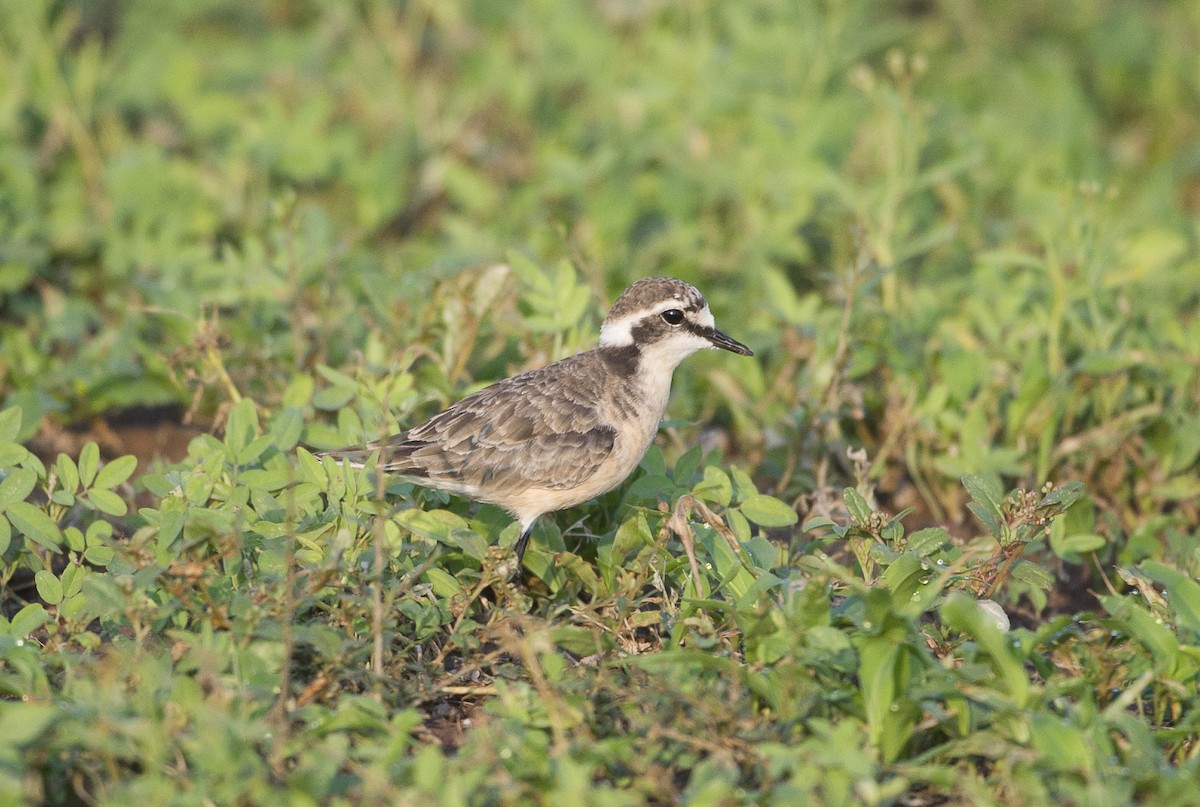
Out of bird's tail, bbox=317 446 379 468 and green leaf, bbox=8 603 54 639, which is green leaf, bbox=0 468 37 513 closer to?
green leaf, bbox=8 603 54 639

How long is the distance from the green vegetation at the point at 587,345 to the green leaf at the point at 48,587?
0.07 metres

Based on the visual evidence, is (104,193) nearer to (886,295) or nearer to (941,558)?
(886,295)

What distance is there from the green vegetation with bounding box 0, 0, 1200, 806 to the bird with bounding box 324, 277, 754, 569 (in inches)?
7.6

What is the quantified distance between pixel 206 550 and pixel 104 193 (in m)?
4.93

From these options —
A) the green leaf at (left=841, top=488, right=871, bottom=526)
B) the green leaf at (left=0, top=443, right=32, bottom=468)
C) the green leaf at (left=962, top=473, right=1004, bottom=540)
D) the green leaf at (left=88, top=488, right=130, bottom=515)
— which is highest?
the green leaf at (left=962, top=473, right=1004, bottom=540)

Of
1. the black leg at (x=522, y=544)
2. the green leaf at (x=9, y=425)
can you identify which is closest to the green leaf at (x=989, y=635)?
the black leg at (x=522, y=544)

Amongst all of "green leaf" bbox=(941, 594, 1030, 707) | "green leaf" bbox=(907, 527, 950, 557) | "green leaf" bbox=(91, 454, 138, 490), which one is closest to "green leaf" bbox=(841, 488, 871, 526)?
"green leaf" bbox=(907, 527, 950, 557)

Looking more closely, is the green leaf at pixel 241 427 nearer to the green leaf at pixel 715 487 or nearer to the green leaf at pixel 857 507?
the green leaf at pixel 715 487

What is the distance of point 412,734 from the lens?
4887 millimetres

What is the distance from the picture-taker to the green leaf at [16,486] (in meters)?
5.29

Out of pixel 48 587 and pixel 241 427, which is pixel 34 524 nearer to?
pixel 48 587

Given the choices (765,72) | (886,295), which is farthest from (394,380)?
(765,72)

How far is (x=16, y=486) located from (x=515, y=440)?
1925 mm

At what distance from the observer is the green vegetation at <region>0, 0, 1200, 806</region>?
452 centimetres
